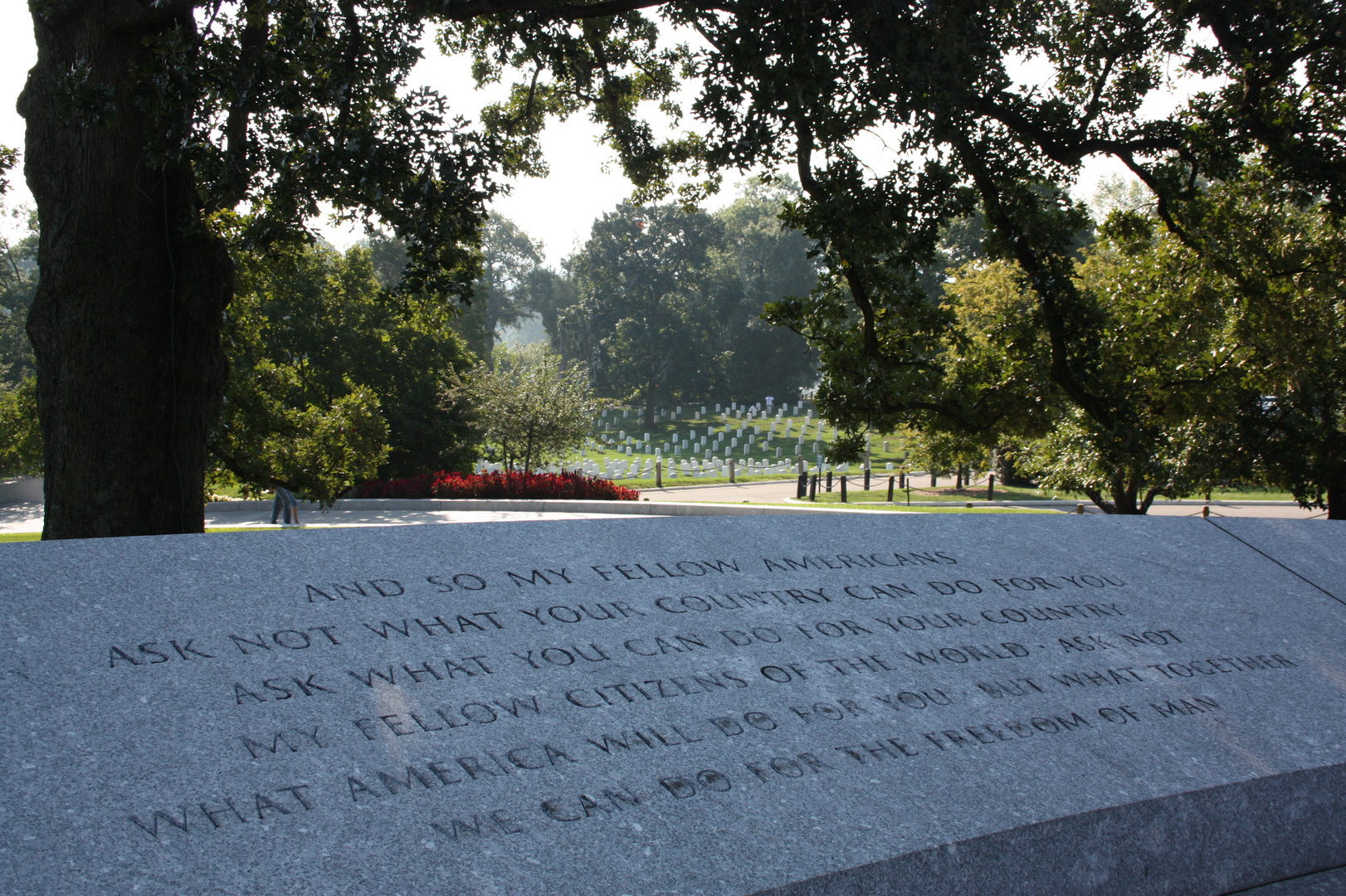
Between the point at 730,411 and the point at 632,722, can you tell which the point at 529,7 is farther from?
the point at 730,411

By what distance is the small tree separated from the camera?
24609 millimetres

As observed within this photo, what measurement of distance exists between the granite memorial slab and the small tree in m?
20.5

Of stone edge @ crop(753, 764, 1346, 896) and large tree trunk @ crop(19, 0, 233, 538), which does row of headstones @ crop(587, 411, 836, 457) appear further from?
stone edge @ crop(753, 764, 1346, 896)

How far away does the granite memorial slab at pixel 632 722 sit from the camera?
2.45 m

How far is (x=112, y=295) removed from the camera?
6535 millimetres

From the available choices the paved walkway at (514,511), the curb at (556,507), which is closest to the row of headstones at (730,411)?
the paved walkway at (514,511)

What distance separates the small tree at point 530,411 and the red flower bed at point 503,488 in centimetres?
137

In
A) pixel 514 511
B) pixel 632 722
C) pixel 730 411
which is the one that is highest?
pixel 730 411

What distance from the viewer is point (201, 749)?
2629mm

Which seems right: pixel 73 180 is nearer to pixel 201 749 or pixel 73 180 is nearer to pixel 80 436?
pixel 80 436

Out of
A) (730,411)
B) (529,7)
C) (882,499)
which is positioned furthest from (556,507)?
(730,411)

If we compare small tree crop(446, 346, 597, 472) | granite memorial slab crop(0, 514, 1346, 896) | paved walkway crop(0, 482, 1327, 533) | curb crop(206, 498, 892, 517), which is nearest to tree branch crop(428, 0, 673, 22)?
granite memorial slab crop(0, 514, 1346, 896)

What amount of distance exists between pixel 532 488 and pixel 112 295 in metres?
15.9

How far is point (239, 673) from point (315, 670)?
23 cm
